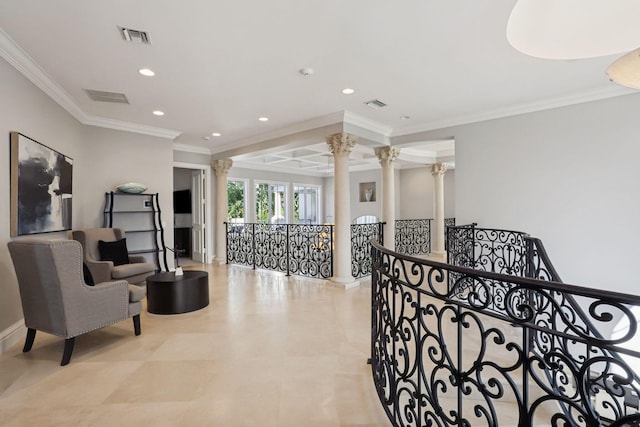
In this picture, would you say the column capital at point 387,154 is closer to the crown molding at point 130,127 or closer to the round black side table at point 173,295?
the crown molding at point 130,127

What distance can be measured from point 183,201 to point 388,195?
5.75 meters

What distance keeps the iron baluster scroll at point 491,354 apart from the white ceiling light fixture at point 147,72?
325 centimetres

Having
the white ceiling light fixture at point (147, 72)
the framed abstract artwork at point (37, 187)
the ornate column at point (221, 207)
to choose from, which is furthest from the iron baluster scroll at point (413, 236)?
the framed abstract artwork at point (37, 187)

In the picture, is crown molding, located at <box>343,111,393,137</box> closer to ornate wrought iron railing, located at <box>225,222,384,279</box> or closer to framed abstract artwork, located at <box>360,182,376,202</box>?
ornate wrought iron railing, located at <box>225,222,384,279</box>

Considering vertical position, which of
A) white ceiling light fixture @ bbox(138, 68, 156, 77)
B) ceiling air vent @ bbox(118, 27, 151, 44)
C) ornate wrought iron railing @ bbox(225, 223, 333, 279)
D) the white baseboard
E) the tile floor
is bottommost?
the tile floor

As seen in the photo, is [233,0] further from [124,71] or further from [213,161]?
[213,161]

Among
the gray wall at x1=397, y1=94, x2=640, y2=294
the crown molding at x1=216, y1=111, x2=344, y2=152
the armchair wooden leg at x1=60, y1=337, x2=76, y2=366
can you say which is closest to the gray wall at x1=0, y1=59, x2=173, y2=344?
the armchair wooden leg at x1=60, y1=337, x2=76, y2=366

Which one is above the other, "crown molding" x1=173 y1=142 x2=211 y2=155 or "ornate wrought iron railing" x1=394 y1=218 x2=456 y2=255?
"crown molding" x1=173 y1=142 x2=211 y2=155

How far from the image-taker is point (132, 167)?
596 centimetres

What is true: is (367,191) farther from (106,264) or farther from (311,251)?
(106,264)

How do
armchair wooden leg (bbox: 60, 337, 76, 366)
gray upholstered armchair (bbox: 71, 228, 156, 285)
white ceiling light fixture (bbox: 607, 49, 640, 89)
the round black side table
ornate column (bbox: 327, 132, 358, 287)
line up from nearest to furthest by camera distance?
white ceiling light fixture (bbox: 607, 49, 640, 89), armchair wooden leg (bbox: 60, 337, 76, 366), the round black side table, gray upholstered armchair (bbox: 71, 228, 156, 285), ornate column (bbox: 327, 132, 358, 287)

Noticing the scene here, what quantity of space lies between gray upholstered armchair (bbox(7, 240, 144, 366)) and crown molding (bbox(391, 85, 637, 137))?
544cm

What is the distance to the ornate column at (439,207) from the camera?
9234 millimetres

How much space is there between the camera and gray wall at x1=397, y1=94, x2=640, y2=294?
14.1ft
